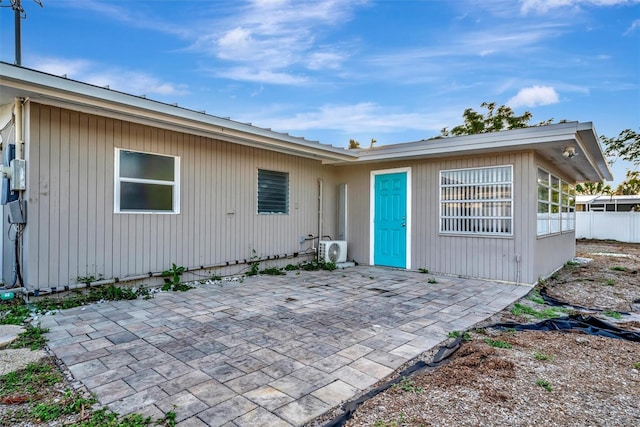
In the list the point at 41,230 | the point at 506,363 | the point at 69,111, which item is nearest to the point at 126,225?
the point at 41,230

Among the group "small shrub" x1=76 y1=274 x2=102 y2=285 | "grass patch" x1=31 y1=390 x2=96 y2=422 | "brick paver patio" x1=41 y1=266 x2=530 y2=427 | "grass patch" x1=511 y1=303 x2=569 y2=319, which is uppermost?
"small shrub" x1=76 y1=274 x2=102 y2=285

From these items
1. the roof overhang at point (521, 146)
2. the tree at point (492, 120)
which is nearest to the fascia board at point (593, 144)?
the roof overhang at point (521, 146)

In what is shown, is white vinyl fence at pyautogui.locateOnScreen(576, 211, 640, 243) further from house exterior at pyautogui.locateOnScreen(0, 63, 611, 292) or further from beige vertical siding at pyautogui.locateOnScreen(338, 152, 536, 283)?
beige vertical siding at pyautogui.locateOnScreen(338, 152, 536, 283)

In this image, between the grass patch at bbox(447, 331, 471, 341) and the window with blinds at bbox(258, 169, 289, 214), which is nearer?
the grass patch at bbox(447, 331, 471, 341)

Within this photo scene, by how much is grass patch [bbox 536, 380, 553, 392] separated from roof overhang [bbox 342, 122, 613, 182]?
387cm

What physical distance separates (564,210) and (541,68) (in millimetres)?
3654

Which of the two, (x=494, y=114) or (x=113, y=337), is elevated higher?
(x=494, y=114)

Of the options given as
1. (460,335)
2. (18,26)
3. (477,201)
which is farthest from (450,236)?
(18,26)

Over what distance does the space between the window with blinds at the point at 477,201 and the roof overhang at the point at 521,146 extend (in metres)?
0.42

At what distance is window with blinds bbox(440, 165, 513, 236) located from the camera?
585cm

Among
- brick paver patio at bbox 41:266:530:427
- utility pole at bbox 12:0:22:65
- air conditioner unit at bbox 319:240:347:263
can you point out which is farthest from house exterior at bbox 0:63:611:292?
utility pole at bbox 12:0:22:65

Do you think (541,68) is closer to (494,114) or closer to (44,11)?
(494,114)

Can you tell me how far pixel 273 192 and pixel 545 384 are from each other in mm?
5364

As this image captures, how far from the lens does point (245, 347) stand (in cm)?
283
